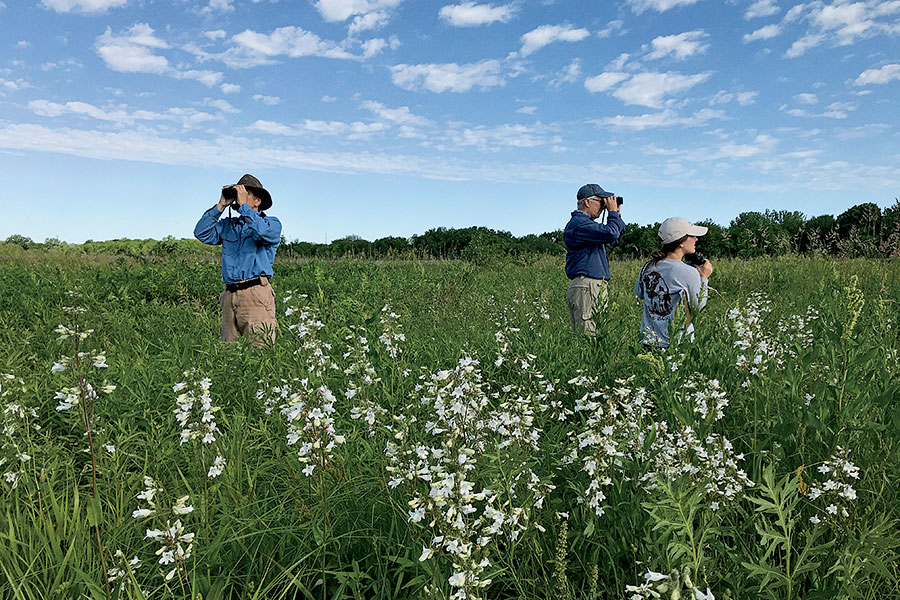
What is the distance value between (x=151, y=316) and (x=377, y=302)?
442 cm

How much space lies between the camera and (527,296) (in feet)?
35.2

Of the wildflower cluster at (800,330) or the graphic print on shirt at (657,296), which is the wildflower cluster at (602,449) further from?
the wildflower cluster at (800,330)

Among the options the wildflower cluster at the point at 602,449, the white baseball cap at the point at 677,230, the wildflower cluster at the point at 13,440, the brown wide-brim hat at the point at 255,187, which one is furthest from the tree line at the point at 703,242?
the wildflower cluster at the point at 13,440

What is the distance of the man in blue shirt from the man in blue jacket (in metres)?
3.59

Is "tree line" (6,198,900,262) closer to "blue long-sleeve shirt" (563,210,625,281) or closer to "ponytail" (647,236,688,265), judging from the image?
"blue long-sleeve shirt" (563,210,625,281)

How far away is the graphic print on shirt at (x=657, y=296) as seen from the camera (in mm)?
4836

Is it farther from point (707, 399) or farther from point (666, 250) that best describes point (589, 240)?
point (707, 399)

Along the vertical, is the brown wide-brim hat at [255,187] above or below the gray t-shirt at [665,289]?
above

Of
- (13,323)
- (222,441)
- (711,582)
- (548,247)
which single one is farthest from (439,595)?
(548,247)

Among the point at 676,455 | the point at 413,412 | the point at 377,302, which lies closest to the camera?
the point at 676,455

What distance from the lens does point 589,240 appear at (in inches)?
253

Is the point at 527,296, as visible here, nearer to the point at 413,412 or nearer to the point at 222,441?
the point at 413,412

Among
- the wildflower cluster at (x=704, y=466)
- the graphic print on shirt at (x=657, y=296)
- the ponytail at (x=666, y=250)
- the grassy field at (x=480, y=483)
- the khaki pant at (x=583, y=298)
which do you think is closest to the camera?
the grassy field at (x=480, y=483)

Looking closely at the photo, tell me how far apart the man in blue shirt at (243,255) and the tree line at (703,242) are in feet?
33.3
